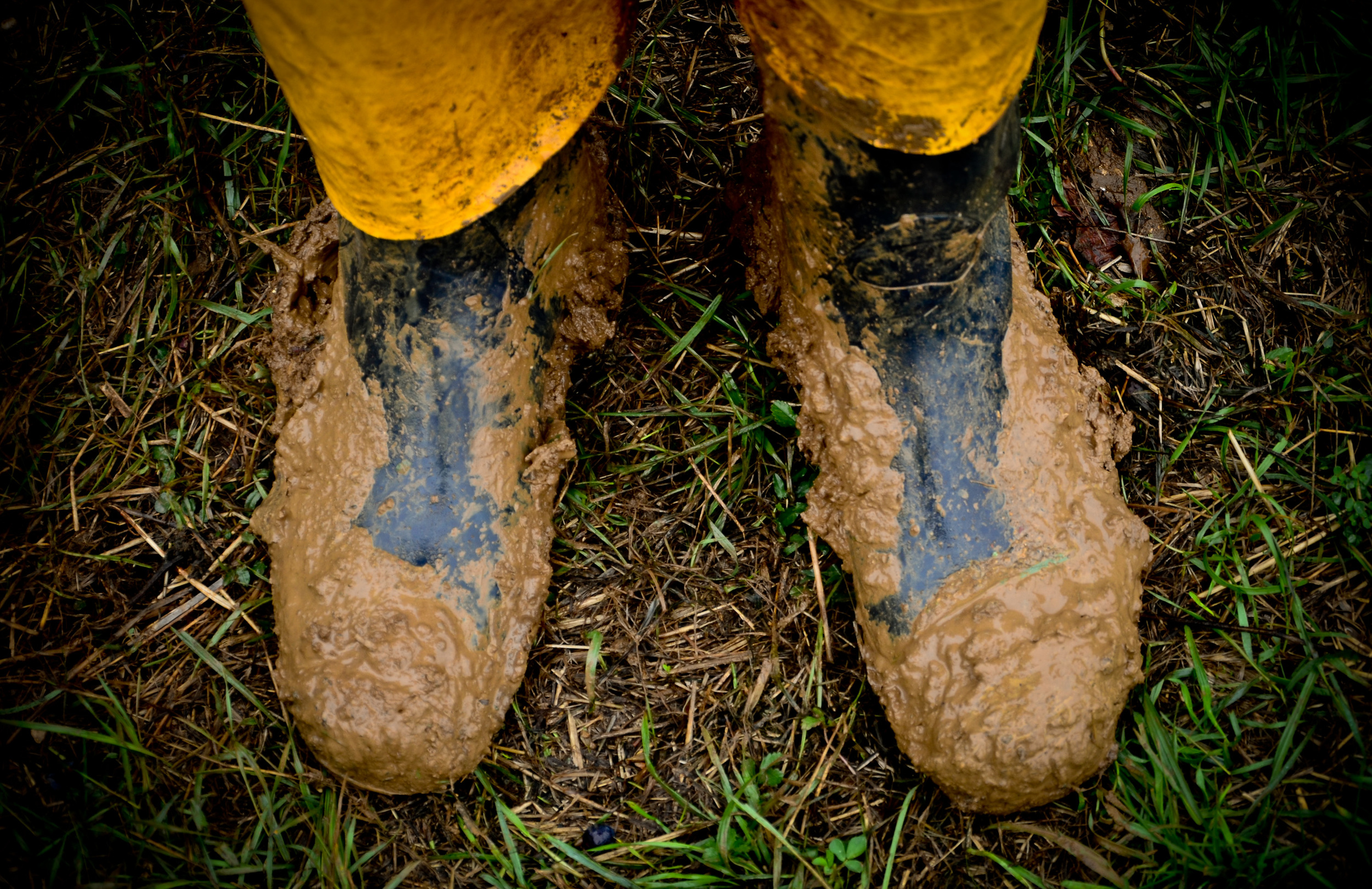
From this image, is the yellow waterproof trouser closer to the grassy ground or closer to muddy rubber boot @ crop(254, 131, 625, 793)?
muddy rubber boot @ crop(254, 131, 625, 793)

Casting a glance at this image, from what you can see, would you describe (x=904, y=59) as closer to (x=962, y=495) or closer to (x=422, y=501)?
(x=962, y=495)

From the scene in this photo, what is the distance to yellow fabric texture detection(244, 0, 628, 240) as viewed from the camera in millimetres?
827

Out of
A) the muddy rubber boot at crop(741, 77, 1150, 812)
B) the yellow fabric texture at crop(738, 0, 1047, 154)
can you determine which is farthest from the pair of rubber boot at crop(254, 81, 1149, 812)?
the yellow fabric texture at crop(738, 0, 1047, 154)

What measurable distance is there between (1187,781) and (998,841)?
0.29 metres

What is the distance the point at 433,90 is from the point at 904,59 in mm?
483

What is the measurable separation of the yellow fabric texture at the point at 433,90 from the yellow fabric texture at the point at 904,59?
0.72ft

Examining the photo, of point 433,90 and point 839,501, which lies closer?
point 433,90

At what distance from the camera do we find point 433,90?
90 centimetres

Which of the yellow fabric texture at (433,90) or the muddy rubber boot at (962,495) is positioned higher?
the yellow fabric texture at (433,90)

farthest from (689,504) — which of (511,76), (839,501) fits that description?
(511,76)

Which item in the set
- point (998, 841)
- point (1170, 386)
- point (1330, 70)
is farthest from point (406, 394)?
point (1330, 70)

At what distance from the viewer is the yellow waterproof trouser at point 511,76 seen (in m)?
0.82

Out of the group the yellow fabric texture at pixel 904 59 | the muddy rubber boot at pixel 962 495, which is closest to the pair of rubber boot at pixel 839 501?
the muddy rubber boot at pixel 962 495

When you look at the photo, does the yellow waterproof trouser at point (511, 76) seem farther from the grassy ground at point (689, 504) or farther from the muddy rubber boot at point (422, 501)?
the grassy ground at point (689, 504)
